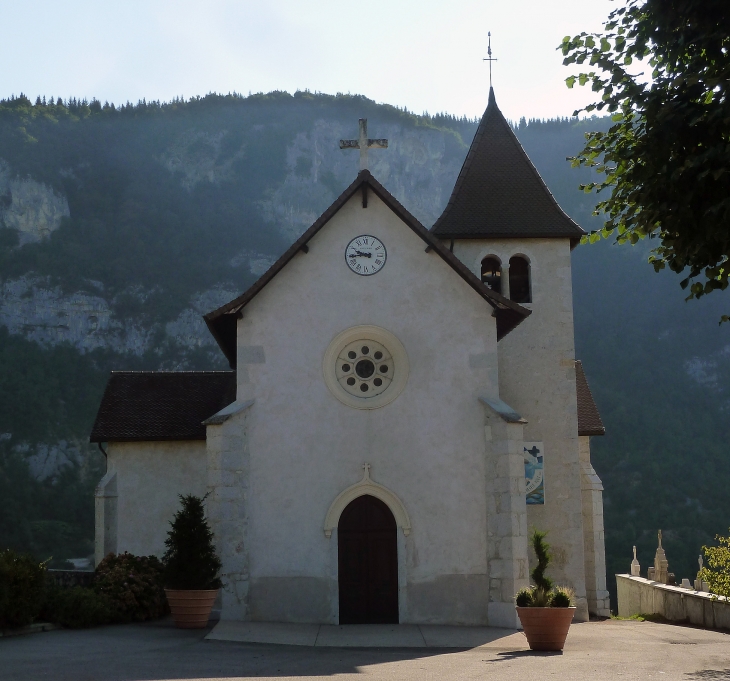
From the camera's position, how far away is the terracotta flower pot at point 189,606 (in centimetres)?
1762

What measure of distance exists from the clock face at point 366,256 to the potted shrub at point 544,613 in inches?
289

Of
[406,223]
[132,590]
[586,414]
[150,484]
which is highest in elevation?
[406,223]

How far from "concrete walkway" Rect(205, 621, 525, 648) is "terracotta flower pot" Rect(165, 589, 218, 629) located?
38 cm

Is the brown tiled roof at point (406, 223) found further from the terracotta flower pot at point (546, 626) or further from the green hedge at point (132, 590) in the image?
the terracotta flower pot at point (546, 626)

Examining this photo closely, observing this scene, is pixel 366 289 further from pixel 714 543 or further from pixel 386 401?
pixel 714 543

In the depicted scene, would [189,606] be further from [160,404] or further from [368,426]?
[160,404]

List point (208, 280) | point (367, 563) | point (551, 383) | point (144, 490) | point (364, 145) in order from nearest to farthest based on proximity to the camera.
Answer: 1. point (367, 563)
2. point (364, 145)
3. point (551, 383)
4. point (144, 490)
5. point (208, 280)

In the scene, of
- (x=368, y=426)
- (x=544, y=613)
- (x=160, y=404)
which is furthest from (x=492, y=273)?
(x=544, y=613)

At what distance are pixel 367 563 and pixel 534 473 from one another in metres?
5.85

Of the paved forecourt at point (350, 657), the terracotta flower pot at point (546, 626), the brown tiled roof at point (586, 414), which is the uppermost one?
the brown tiled roof at point (586, 414)

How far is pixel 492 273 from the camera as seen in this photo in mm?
25484

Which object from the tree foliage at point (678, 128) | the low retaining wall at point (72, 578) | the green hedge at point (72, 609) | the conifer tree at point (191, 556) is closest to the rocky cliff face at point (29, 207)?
the low retaining wall at point (72, 578)

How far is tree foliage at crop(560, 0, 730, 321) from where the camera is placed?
10.5 meters

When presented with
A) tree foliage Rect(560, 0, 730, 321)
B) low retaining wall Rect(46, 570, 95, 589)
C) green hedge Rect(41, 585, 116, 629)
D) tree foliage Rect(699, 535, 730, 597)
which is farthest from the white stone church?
tree foliage Rect(560, 0, 730, 321)
